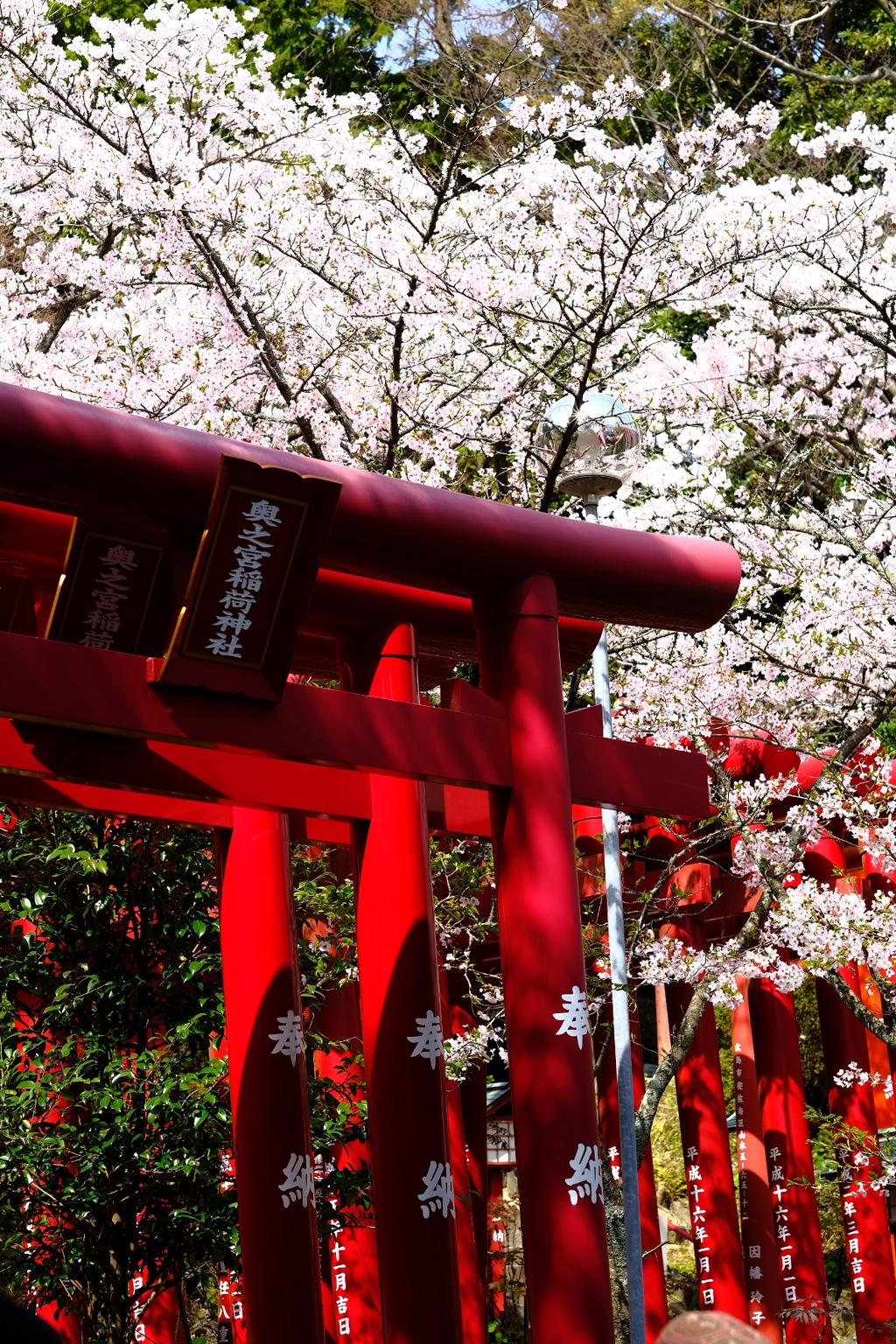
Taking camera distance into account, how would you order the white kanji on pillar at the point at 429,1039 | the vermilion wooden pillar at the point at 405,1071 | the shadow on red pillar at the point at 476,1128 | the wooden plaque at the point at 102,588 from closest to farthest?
the wooden plaque at the point at 102,588 → the vermilion wooden pillar at the point at 405,1071 → the white kanji on pillar at the point at 429,1039 → the shadow on red pillar at the point at 476,1128

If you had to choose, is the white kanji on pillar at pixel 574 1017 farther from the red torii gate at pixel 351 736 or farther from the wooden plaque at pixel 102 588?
the wooden plaque at pixel 102 588

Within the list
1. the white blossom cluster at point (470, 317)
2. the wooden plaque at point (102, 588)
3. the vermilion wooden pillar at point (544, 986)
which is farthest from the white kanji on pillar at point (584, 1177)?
the white blossom cluster at point (470, 317)

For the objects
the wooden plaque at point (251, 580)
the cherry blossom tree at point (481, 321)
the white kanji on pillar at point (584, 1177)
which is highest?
the cherry blossom tree at point (481, 321)

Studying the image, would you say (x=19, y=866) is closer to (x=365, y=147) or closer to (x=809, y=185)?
(x=365, y=147)

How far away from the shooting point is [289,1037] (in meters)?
6.22

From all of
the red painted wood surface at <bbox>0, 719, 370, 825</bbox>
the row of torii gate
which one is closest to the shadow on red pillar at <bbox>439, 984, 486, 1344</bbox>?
the row of torii gate

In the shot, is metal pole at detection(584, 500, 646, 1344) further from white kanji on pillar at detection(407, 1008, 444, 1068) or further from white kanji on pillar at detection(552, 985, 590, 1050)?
white kanji on pillar at detection(407, 1008, 444, 1068)

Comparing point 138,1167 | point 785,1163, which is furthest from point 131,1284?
point 785,1163

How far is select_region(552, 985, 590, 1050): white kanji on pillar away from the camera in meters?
5.34

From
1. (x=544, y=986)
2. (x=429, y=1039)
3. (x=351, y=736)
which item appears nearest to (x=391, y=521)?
(x=351, y=736)

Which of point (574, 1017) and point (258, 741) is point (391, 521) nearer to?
point (258, 741)

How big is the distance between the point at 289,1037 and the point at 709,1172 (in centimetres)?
803

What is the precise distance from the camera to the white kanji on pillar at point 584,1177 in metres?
5.19

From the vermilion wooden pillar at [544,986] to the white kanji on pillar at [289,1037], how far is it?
47.7 inches
